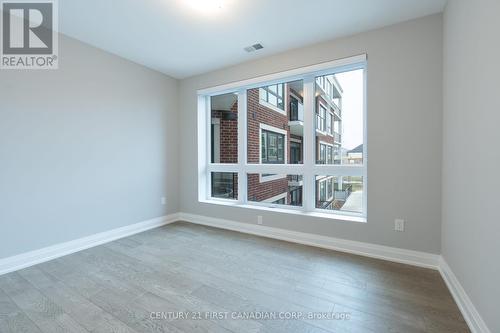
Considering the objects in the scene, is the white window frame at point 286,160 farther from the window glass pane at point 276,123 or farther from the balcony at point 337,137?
the balcony at point 337,137

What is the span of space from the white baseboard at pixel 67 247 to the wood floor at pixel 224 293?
124mm

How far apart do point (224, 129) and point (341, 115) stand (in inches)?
81.3

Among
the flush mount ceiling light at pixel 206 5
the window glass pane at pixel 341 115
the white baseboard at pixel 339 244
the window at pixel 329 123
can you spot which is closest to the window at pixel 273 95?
the window glass pane at pixel 341 115

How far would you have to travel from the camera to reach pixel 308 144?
3.21m

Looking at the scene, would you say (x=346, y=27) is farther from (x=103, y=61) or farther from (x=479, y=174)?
(x=103, y=61)

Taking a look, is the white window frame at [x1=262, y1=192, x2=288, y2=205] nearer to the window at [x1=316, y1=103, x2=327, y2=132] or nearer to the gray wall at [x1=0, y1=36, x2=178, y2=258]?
the window at [x1=316, y1=103, x2=327, y2=132]

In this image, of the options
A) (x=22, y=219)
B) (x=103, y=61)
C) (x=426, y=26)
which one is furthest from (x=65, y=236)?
(x=426, y=26)

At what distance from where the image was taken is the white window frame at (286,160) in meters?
2.90

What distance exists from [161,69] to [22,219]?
2806mm

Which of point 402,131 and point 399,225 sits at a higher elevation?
point 402,131

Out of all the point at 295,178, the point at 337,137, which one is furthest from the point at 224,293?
the point at 337,137

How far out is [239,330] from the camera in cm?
156

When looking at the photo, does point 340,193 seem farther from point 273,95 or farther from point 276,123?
point 273,95

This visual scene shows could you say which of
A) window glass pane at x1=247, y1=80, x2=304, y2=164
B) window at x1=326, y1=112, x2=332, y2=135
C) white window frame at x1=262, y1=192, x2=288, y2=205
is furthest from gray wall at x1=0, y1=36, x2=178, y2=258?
window at x1=326, y1=112, x2=332, y2=135
